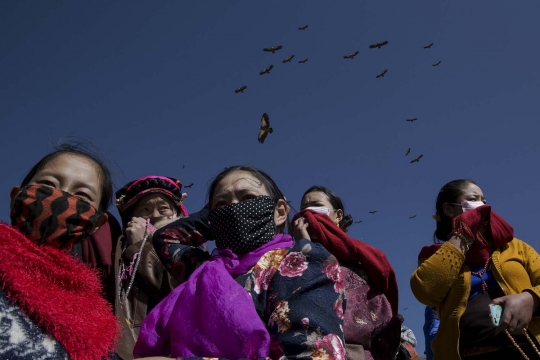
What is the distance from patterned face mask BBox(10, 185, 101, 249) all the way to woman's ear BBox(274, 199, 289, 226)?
1027mm

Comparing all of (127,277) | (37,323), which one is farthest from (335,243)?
(37,323)

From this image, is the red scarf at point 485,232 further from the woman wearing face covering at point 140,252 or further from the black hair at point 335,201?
the woman wearing face covering at point 140,252

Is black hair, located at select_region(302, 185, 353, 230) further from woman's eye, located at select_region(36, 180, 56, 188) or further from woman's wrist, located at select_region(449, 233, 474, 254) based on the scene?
woman's eye, located at select_region(36, 180, 56, 188)

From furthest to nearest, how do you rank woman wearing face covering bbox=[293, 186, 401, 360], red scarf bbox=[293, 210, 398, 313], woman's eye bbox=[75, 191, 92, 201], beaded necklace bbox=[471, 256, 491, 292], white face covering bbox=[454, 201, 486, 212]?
white face covering bbox=[454, 201, 486, 212] → beaded necklace bbox=[471, 256, 491, 292] → red scarf bbox=[293, 210, 398, 313] → woman wearing face covering bbox=[293, 186, 401, 360] → woman's eye bbox=[75, 191, 92, 201]

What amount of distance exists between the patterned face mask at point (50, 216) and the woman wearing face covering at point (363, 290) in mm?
1328

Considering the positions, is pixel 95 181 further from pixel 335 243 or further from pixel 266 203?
pixel 335 243

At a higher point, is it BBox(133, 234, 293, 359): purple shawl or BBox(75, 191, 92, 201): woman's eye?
BBox(75, 191, 92, 201): woman's eye

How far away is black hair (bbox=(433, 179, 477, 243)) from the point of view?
3.79 meters

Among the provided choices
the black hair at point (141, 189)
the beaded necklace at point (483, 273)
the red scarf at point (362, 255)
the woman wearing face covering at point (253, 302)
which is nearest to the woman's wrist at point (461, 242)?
the beaded necklace at point (483, 273)

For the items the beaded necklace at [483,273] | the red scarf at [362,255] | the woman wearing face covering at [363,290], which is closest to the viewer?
the woman wearing face covering at [363,290]

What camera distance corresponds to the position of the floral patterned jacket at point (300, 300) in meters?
1.62

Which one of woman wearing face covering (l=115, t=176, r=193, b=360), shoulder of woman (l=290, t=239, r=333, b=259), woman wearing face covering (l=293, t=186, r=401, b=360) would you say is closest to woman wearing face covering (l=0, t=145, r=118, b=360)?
woman wearing face covering (l=115, t=176, r=193, b=360)

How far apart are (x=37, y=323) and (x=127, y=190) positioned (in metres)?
2.08

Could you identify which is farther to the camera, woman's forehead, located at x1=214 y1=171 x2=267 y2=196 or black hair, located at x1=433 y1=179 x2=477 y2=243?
black hair, located at x1=433 y1=179 x2=477 y2=243
